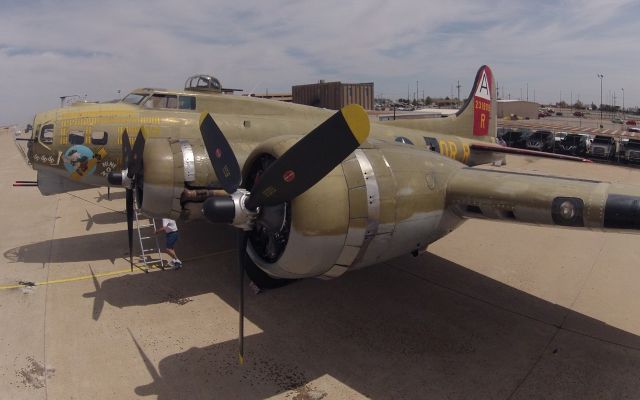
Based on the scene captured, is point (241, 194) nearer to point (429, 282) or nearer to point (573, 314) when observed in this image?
point (429, 282)

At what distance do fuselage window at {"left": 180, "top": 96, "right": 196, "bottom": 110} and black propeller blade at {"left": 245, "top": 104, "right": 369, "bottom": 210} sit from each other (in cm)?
724

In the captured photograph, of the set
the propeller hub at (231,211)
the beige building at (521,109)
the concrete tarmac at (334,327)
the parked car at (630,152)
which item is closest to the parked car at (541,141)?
the parked car at (630,152)

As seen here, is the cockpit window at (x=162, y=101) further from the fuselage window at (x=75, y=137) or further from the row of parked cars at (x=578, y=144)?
the row of parked cars at (x=578, y=144)

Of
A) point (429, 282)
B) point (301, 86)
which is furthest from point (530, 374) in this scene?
point (301, 86)

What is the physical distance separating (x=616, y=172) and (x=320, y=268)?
2643cm

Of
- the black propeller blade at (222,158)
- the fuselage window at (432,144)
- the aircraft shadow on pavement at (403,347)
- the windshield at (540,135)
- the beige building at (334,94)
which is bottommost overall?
the aircraft shadow on pavement at (403,347)

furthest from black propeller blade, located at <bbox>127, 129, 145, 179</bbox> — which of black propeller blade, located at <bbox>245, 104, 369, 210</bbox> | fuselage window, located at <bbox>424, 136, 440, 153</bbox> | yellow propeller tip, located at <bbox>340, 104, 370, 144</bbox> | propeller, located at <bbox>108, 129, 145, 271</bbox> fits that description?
fuselage window, located at <bbox>424, 136, 440, 153</bbox>

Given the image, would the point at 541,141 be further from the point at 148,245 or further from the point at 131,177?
the point at 131,177

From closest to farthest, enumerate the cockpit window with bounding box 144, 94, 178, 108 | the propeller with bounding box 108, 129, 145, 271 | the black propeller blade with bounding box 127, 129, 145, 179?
the black propeller blade with bounding box 127, 129, 145, 179 → the propeller with bounding box 108, 129, 145, 271 → the cockpit window with bounding box 144, 94, 178, 108

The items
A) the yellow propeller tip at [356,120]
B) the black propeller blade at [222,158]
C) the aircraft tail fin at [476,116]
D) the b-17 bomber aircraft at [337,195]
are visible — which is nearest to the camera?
the yellow propeller tip at [356,120]

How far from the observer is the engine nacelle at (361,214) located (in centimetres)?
567

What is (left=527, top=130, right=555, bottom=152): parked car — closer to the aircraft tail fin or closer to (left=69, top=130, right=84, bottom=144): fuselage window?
the aircraft tail fin

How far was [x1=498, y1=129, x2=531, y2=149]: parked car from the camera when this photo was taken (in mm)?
36156

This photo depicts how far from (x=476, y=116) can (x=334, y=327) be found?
12338 millimetres
